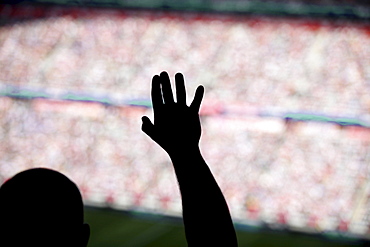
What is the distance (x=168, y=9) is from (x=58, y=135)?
1.78 feet

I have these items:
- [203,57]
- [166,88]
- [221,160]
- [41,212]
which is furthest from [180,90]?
[203,57]

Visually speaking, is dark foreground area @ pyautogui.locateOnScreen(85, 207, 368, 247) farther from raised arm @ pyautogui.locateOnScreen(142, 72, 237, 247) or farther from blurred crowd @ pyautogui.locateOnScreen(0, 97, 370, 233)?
raised arm @ pyautogui.locateOnScreen(142, 72, 237, 247)

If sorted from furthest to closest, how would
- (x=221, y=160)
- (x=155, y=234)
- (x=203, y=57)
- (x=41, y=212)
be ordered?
(x=203, y=57) → (x=221, y=160) → (x=155, y=234) → (x=41, y=212)

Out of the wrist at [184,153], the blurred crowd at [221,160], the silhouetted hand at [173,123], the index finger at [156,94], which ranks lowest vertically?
the blurred crowd at [221,160]

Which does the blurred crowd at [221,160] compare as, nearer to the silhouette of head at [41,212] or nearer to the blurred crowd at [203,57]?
the blurred crowd at [203,57]

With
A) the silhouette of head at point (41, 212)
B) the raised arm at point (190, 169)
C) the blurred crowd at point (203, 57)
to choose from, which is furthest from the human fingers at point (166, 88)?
the blurred crowd at point (203, 57)

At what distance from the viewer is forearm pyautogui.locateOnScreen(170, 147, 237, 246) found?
1.78 ft

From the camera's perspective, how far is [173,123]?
568 mm

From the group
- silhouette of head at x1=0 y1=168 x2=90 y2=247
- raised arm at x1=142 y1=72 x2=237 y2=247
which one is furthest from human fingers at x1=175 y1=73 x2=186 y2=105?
silhouette of head at x1=0 y1=168 x2=90 y2=247

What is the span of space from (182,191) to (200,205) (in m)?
0.02

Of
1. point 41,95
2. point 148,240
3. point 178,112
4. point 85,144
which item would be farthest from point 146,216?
point 178,112

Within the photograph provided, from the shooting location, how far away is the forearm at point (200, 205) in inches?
21.4

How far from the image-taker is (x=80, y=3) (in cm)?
193

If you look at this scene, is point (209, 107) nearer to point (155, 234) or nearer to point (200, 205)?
point (155, 234)
